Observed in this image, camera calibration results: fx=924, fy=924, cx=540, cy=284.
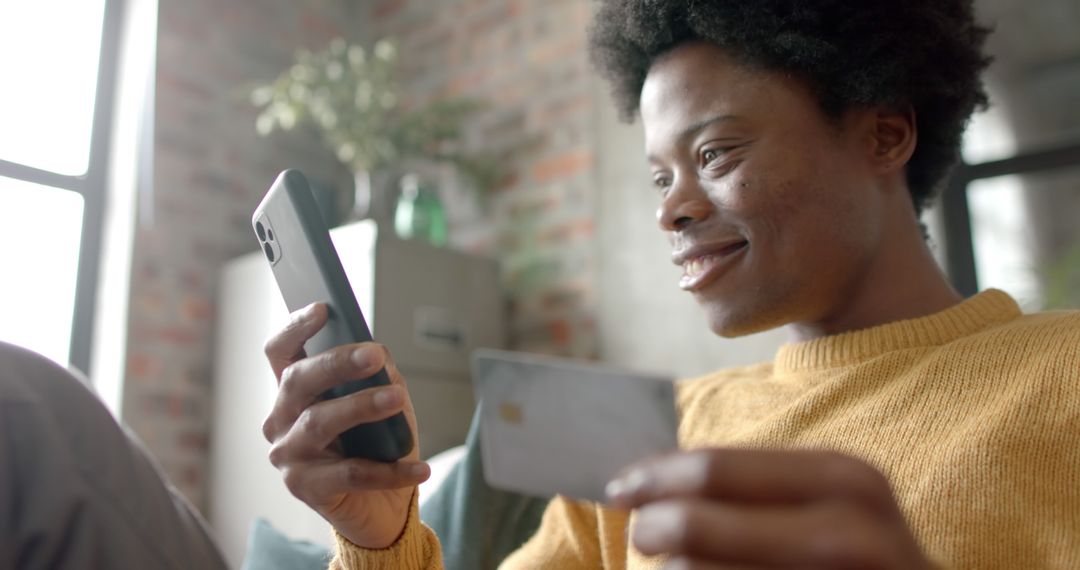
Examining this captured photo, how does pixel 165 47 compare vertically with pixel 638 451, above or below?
above

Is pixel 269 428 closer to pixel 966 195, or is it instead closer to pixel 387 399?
pixel 387 399

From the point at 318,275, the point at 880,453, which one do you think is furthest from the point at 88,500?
the point at 880,453

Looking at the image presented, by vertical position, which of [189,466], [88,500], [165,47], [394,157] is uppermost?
[165,47]

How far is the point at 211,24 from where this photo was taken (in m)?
2.83

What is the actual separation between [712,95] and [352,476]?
21.0 inches

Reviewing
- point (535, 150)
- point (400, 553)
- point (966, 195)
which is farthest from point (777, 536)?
point (535, 150)

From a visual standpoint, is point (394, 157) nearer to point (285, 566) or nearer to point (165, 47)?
point (165, 47)

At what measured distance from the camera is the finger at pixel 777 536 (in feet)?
1.31

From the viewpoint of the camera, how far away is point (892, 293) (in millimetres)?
989

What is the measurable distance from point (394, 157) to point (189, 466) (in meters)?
1.03

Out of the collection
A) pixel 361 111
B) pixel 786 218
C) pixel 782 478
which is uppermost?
pixel 361 111

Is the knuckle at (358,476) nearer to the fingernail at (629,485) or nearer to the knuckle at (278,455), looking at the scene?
the knuckle at (278,455)

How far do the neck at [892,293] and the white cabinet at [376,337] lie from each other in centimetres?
142

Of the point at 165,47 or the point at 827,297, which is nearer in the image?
the point at 827,297
